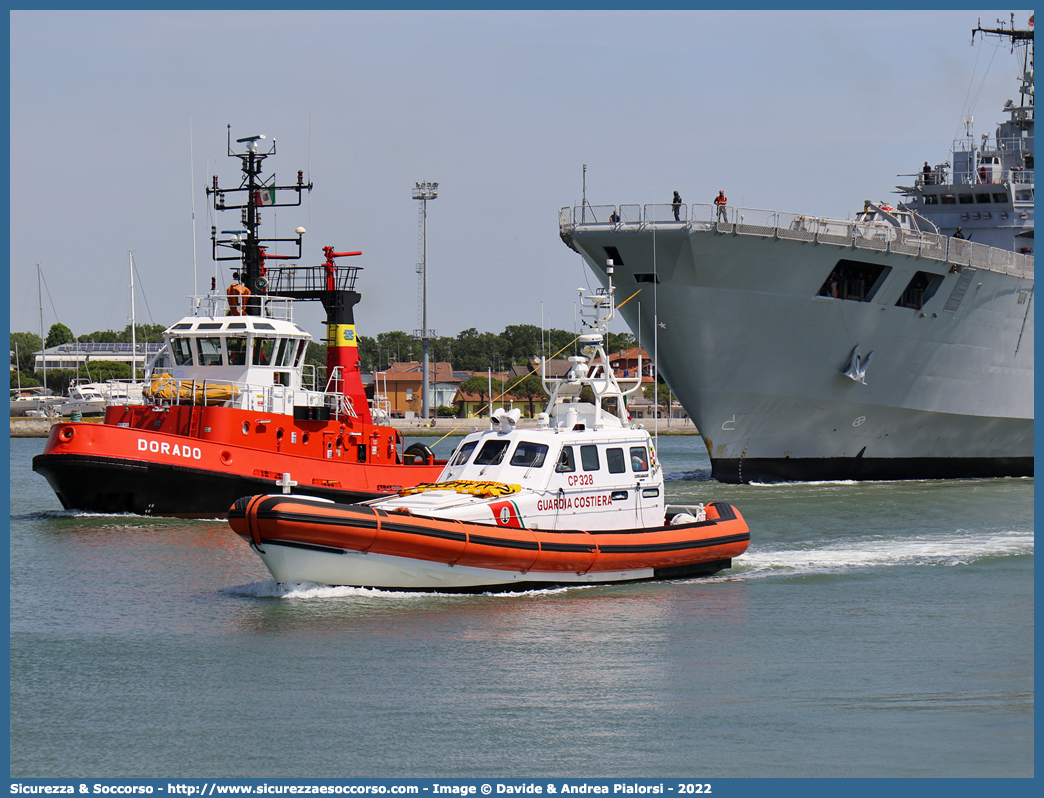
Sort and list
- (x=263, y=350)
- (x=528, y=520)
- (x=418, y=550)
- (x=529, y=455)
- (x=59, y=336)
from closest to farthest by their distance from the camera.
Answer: (x=418, y=550) → (x=528, y=520) → (x=529, y=455) → (x=263, y=350) → (x=59, y=336)

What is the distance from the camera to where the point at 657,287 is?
3103 cm

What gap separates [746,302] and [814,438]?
16.5 feet

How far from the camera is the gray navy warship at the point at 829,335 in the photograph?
30531 millimetres

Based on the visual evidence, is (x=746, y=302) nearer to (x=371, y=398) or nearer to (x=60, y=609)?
(x=371, y=398)

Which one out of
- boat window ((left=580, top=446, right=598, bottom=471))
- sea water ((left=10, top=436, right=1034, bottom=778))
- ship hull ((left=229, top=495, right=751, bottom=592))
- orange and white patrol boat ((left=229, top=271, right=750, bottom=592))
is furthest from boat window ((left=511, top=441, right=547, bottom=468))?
sea water ((left=10, top=436, right=1034, bottom=778))

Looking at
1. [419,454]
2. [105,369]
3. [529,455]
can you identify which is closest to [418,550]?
[529,455]

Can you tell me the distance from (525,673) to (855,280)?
74.0 ft

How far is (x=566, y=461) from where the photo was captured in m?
16.9

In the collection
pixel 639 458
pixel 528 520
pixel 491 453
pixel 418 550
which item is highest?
pixel 491 453

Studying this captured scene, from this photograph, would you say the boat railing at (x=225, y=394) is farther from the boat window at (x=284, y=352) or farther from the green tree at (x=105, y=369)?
the green tree at (x=105, y=369)

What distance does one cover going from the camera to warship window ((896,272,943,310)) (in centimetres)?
3234

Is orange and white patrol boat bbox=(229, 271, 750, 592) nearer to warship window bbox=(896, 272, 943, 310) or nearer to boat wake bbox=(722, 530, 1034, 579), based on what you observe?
boat wake bbox=(722, 530, 1034, 579)

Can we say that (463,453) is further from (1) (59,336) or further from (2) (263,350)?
(1) (59,336)

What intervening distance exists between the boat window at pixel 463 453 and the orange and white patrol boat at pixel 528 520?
0.03 m
